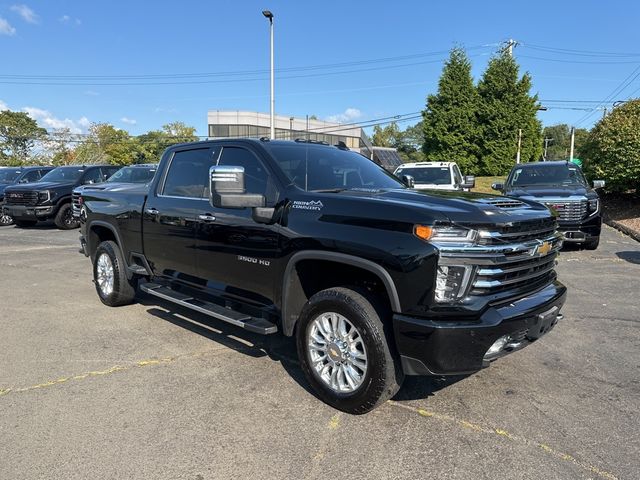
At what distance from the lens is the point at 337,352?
348cm

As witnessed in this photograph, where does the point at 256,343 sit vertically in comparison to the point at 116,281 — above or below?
below

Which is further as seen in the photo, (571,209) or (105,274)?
(571,209)

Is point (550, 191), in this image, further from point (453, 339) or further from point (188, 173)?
point (453, 339)

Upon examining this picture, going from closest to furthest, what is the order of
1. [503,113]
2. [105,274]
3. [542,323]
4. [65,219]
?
[542,323]
[105,274]
[65,219]
[503,113]

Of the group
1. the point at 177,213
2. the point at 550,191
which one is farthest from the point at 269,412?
the point at 550,191

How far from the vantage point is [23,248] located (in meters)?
11.6

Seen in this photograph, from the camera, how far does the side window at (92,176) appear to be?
1604 centimetres

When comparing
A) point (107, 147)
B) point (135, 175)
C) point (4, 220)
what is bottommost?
point (4, 220)

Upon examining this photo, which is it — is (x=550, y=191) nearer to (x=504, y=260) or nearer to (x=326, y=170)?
(x=326, y=170)

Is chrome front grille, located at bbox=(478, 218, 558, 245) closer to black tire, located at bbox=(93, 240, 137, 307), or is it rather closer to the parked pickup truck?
the parked pickup truck

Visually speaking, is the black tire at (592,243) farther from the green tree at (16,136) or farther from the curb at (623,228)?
the green tree at (16,136)

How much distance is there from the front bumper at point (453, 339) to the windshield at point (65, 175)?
15.5 meters

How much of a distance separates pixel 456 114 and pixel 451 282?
26.1 m


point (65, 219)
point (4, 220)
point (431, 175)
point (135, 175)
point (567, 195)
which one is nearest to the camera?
point (567, 195)
